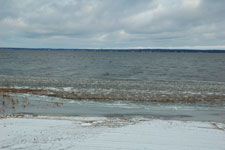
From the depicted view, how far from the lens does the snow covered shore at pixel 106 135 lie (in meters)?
7.31

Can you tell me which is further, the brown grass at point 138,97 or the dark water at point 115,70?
the dark water at point 115,70

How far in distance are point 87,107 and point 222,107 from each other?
1013 cm

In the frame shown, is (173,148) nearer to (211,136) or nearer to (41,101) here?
(211,136)

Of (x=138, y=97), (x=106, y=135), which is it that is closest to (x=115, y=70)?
(x=138, y=97)

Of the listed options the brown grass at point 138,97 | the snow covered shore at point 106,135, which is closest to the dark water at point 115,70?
the brown grass at point 138,97

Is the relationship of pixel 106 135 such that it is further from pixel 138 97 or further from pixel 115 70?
pixel 115 70

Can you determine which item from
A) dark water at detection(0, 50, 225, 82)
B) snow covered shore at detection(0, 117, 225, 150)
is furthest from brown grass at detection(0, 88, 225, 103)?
dark water at detection(0, 50, 225, 82)

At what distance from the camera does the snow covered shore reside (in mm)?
7309

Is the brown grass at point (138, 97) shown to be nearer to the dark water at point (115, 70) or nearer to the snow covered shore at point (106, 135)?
the snow covered shore at point (106, 135)

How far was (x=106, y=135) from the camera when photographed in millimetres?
8273

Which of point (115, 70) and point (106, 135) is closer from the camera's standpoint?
point (106, 135)

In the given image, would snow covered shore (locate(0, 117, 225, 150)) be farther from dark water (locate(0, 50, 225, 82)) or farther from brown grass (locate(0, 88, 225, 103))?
dark water (locate(0, 50, 225, 82))

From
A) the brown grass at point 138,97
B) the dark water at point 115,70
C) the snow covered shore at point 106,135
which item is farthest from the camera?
the dark water at point 115,70

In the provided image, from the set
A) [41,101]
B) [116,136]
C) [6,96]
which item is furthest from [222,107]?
[6,96]
